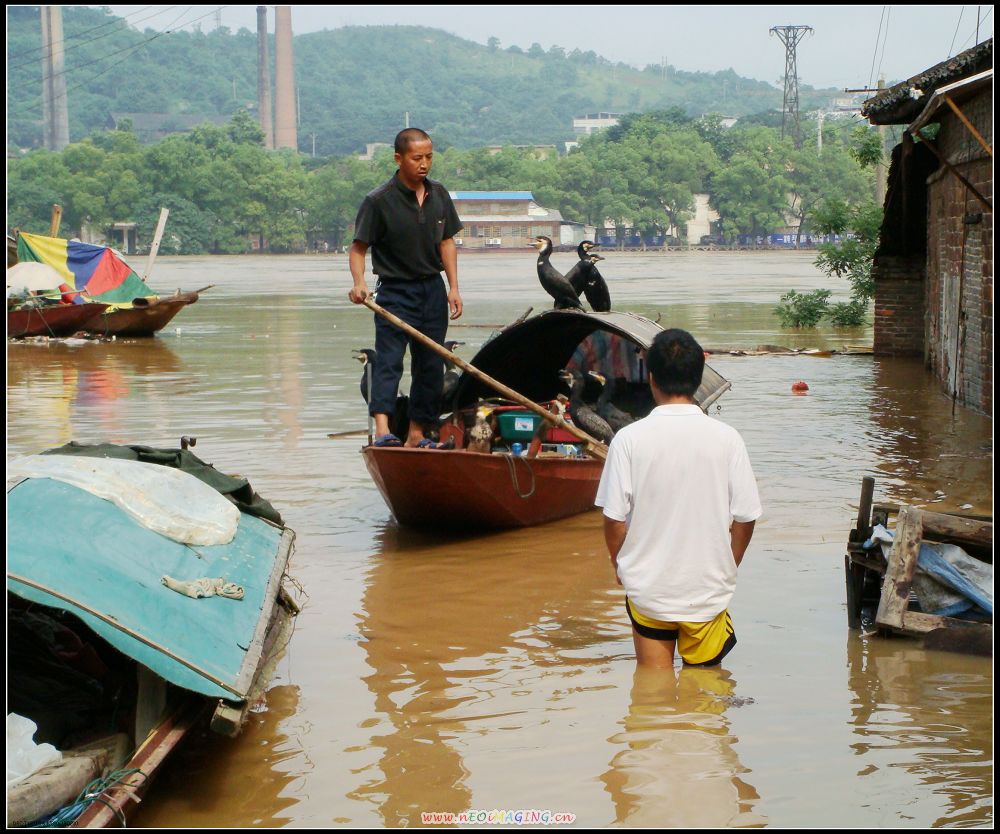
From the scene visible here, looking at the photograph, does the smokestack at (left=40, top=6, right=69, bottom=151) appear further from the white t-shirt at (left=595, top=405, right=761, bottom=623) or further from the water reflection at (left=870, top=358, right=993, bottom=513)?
the white t-shirt at (left=595, top=405, right=761, bottom=623)

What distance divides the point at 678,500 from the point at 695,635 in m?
0.56

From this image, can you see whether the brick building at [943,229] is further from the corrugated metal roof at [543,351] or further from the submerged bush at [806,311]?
the submerged bush at [806,311]

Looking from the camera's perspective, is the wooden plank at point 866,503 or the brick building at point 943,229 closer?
the wooden plank at point 866,503

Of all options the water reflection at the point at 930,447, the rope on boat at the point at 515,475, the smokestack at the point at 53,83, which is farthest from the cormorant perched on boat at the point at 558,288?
the smokestack at the point at 53,83

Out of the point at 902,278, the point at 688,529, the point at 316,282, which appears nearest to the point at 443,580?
the point at 688,529

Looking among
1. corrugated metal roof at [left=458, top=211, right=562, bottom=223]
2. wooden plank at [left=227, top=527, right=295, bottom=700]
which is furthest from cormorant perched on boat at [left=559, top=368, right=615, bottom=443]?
corrugated metal roof at [left=458, top=211, right=562, bottom=223]

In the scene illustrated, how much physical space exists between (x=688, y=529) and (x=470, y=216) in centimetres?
9486

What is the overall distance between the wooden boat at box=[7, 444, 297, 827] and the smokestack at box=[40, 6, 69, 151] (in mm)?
148495

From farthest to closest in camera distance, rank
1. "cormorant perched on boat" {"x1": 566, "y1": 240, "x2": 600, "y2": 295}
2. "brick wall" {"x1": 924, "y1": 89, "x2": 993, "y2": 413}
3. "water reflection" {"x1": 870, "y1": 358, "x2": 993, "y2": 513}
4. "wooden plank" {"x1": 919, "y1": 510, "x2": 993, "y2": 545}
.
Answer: "brick wall" {"x1": 924, "y1": 89, "x2": 993, "y2": 413}, "cormorant perched on boat" {"x1": 566, "y1": 240, "x2": 600, "y2": 295}, "water reflection" {"x1": 870, "y1": 358, "x2": 993, "y2": 513}, "wooden plank" {"x1": 919, "y1": 510, "x2": 993, "y2": 545}

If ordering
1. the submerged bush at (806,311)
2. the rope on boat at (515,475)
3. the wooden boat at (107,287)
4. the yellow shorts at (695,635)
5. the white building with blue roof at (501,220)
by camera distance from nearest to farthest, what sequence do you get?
the yellow shorts at (695,635) < the rope on boat at (515,475) < the wooden boat at (107,287) < the submerged bush at (806,311) < the white building with blue roof at (501,220)

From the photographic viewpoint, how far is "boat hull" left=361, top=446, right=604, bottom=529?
28.9 feet

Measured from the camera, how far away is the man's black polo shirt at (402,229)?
8836 millimetres

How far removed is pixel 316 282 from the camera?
57.5m

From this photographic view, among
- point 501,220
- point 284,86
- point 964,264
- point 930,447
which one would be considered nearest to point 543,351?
point 930,447
